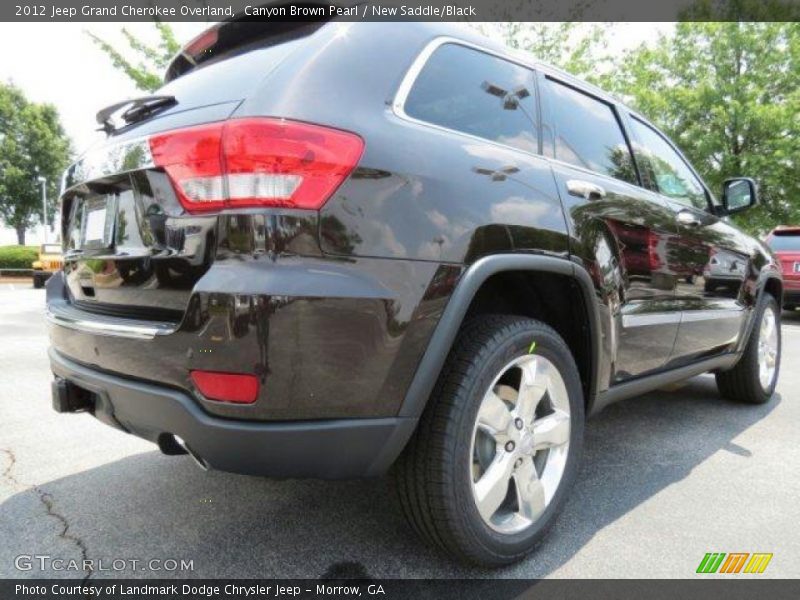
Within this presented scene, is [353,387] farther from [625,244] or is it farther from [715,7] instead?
[715,7]

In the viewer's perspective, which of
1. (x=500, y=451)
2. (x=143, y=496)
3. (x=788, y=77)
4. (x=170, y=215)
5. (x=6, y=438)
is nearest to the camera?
(x=170, y=215)

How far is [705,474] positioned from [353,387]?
210cm

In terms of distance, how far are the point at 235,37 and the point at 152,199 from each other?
812mm

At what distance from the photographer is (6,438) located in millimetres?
3133

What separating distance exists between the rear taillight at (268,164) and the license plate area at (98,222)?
485 mm

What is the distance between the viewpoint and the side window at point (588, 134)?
2400mm

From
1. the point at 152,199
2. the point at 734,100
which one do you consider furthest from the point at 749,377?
the point at 734,100

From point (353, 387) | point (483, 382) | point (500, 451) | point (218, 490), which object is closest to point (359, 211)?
point (353, 387)

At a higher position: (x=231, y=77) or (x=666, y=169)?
(x=231, y=77)

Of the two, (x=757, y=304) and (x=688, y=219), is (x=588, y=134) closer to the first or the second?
(x=688, y=219)

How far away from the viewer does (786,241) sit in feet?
33.2

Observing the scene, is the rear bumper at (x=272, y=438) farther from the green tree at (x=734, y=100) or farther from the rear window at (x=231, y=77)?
the green tree at (x=734, y=100)

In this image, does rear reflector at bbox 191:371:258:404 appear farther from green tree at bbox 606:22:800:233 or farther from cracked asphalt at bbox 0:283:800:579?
green tree at bbox 606:22:800:233

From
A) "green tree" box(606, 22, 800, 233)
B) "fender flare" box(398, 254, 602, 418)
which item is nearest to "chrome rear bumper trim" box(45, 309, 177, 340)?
"fender flare" box(398, 254, 602, 418)
